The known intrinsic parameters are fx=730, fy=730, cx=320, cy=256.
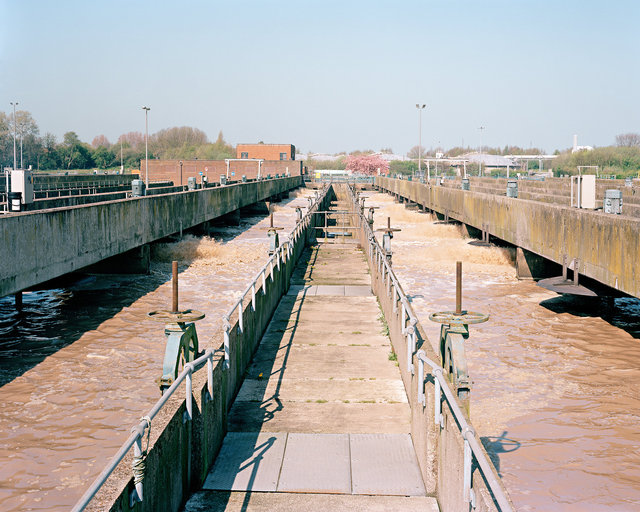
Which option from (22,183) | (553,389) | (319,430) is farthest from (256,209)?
(319,430)

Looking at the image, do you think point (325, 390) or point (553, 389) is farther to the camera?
point (553, 389)

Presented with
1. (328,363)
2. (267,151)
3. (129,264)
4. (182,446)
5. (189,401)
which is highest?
(267,151)

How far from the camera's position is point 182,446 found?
7848mm

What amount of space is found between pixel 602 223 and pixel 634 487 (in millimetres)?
8999

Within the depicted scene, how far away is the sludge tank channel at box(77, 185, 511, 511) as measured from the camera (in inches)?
264

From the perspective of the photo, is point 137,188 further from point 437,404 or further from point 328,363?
point 437,404

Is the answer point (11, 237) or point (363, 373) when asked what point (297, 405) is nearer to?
point (363, 373)

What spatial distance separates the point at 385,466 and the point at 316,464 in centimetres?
85

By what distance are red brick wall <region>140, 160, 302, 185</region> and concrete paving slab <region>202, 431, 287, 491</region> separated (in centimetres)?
11663

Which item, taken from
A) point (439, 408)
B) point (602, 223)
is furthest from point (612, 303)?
point (439, 408)

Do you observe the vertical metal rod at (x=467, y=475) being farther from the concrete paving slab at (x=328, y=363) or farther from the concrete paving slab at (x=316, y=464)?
the concrete paving slab at (x=328, y=363)

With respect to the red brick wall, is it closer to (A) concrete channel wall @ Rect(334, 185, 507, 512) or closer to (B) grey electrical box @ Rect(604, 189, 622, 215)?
(B) grey electrical box @ Rect(604, 189, 622, 215)

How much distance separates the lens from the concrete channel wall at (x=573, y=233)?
16.4 meters

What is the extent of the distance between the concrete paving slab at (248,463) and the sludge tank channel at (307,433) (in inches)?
0.6
